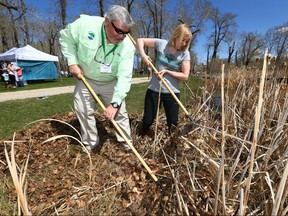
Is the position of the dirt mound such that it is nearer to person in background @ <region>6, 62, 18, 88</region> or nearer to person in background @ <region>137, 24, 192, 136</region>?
person in background @ <region>137, 24, 192, 136</region>

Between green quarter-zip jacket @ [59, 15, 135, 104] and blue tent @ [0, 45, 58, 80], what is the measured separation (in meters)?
12.4

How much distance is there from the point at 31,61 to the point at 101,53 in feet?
44.3

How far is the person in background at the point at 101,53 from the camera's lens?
2.14 m

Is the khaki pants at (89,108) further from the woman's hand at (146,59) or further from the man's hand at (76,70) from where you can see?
the woman's hand at (146,59)

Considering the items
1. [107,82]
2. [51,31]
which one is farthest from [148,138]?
[51,31]

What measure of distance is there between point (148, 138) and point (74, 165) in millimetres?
1132

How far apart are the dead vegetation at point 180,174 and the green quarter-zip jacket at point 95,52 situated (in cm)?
87

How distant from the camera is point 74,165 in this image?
2.50 meters

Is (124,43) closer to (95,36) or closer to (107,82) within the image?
(95,36)

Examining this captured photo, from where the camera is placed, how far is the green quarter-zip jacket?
7.50ft

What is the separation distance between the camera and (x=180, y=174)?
5.89 feet

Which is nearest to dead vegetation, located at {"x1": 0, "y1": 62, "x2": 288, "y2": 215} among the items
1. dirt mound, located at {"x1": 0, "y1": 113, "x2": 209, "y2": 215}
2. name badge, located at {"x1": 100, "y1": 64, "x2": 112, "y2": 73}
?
dirt mound, located at {"x1": 0, "y1": 113, "x2": 209, "y2": 215}

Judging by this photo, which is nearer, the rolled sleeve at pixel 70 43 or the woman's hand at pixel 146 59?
the rolled sleeve at pixel 70 43

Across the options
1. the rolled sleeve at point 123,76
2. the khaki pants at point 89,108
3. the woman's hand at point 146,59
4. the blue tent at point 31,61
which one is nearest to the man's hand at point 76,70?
the khaki pants at point 89,108
